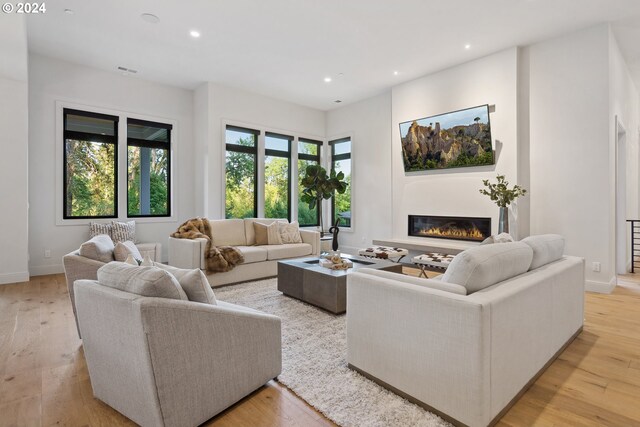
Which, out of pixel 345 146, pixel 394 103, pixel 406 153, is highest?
pixel 394 103

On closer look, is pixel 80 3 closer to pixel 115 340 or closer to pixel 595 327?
pixel 115 340

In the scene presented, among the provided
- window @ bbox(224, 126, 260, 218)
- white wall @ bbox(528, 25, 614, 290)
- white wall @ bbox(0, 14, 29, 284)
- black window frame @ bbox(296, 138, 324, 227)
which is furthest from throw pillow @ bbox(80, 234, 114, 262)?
black window frame @ bbox(296, 138, 324, 227)

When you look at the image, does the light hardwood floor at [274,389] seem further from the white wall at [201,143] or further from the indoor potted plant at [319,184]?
the indoor potted plant at [319,184]

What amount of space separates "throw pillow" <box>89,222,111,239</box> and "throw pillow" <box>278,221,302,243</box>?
2737 millimetres

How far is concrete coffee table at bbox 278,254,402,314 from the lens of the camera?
322cm

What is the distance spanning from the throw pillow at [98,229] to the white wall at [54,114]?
19 centimetres

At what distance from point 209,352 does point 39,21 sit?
4.84m

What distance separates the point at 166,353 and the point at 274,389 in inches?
31.9

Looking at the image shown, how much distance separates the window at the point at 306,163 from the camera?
769 cm

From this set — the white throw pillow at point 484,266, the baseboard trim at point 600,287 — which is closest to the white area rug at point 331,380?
the white throw pillow at point 484,266

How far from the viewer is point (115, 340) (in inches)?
60.3

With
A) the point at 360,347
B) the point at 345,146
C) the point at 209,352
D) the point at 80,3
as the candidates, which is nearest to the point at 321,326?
the point at 360,347

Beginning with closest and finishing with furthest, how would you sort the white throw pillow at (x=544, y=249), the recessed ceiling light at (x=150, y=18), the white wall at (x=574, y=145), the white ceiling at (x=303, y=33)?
the white throw pillow at (x=544, y=249), the white ceiling at (x=303, y=33), the recessed ceiling light at (x=150, y=18), the white wall at (x=574, y=145)

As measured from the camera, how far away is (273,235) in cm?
532
